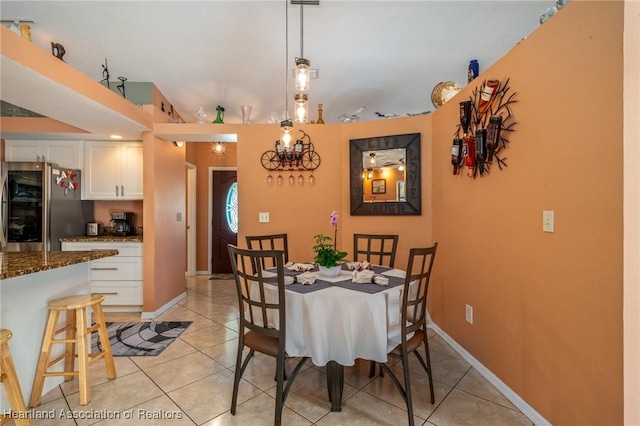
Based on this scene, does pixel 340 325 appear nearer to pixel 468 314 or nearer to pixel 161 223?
pixel 468 314

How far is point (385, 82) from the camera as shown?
3.44 meters

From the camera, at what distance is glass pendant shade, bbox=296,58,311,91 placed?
1.91m

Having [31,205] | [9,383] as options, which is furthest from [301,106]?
[31,205]

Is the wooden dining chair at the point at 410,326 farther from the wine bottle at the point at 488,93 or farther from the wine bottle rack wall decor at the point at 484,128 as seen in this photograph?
the wine bottle at the point at 488,93

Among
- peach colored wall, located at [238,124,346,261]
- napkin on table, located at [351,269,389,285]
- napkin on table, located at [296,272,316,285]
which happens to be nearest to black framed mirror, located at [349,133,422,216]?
peach colored wall, located at [238,124,346,261]

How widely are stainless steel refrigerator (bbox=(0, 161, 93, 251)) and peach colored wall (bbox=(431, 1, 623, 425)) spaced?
4.19 metres

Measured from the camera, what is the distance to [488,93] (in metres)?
1.97

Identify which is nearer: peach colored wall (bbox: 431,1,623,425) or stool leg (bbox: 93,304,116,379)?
peach colored wall (bbox: 431,1,623,425)

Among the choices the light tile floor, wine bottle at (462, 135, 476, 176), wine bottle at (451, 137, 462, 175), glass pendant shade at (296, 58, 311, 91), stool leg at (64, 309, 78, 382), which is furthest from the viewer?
wine bottle at (451, 137, 462, 175)

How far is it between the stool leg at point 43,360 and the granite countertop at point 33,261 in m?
0.35

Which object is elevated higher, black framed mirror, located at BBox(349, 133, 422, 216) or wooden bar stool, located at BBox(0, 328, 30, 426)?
black framed mirror, located at BBox(349, 133, 422, 216)
